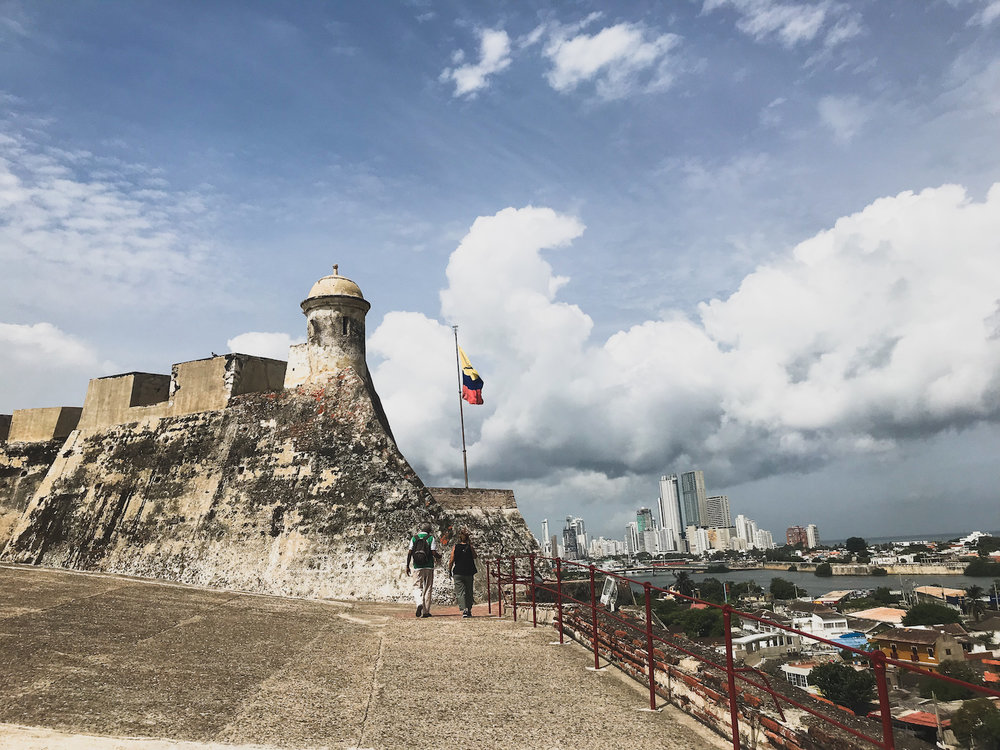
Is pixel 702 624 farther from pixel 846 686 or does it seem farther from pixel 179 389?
pixel 179 389

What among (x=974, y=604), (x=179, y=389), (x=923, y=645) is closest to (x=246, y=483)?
(x=179, y=389)

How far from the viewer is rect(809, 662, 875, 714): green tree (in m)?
40.8

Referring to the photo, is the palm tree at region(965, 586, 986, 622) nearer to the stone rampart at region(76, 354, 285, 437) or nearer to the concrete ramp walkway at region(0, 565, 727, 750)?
the stone rampart at region(76, 354, 285, 437)

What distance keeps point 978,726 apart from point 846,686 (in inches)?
382

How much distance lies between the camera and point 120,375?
16.8 meters

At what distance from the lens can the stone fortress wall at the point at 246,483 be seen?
12.1 metres

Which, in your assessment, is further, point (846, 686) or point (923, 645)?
point (923, 645)

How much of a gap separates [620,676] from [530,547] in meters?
10.5

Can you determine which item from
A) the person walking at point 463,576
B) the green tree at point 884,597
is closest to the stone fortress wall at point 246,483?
the person walking at point 463,576

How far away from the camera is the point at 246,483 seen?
13.5m

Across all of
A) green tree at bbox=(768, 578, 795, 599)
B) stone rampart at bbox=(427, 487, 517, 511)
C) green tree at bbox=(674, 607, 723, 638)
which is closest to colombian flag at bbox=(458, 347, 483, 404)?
stone rampart at bbox=(427, 487, 517, 511)

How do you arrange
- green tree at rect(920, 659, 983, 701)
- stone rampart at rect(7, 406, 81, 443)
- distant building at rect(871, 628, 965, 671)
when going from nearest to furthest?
stone rampart at rect(7, 406, 81, 443)
green tree at rect(920, 659, 983, 701)
distant building at rect(871, 628, 965, 671)

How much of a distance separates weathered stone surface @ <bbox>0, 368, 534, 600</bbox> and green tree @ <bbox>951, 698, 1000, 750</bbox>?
95.5ft

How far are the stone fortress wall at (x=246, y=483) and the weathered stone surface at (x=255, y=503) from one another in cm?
3
